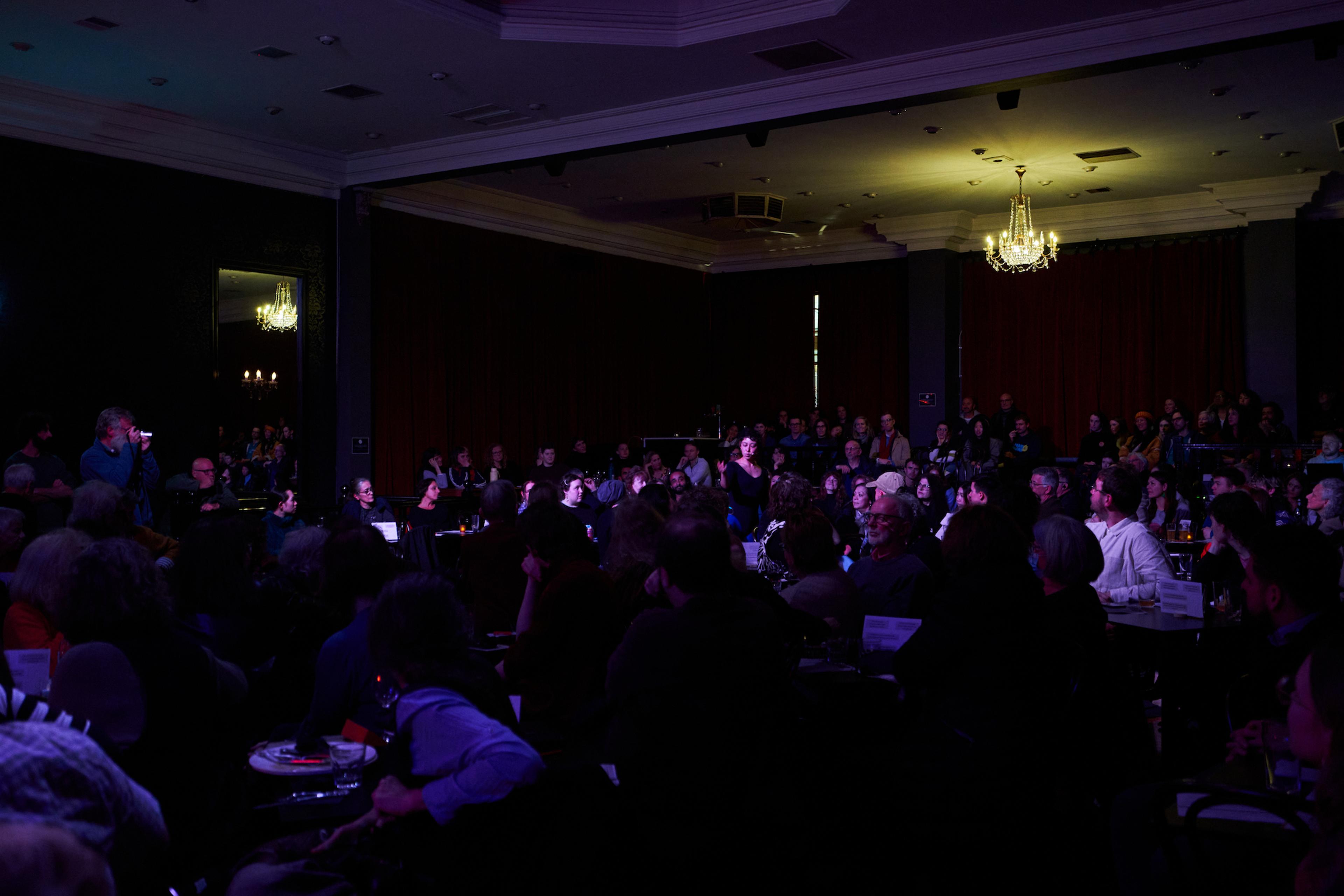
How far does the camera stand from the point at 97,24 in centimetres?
723

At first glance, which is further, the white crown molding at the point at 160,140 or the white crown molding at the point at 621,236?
the white crown molding at the point at 621,236

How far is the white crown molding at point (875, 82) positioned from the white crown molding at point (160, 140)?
0.49 m

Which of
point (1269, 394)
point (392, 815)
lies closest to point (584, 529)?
point (392, 815)

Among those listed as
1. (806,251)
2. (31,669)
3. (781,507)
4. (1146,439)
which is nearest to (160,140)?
(781,507)

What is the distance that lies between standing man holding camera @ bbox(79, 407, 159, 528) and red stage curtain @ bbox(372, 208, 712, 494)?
3.65 m

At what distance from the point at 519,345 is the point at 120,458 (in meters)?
6.36

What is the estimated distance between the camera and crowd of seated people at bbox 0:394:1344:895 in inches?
79.4

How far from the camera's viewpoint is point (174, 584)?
385 centimetres

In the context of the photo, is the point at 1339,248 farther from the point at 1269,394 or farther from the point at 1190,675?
the point at 1190,675

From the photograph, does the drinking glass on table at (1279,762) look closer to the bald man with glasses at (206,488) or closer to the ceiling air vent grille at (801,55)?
the ceiling air vent grille at (801,55)

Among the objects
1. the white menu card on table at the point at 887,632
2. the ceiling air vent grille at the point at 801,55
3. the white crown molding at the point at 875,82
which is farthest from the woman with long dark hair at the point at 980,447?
the white menu card on table at the point at 887,632

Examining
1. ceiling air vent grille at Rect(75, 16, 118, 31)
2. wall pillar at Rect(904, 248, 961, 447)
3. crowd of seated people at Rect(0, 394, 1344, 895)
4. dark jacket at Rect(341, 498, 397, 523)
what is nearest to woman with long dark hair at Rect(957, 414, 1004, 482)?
wall pillar at Rect(904, 248, 961, 447)

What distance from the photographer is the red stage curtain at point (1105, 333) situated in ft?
44.4

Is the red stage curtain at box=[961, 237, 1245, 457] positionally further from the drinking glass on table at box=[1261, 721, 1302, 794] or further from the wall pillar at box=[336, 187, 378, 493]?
the drinking glass on table at box=[1261, 721, 1302, 794]
